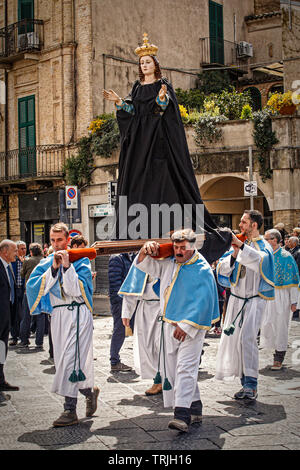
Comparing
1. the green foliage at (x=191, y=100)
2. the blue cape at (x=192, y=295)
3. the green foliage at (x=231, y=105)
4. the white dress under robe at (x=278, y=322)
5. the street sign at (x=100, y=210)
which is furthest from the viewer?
the green foliage at (x=191, y=100)

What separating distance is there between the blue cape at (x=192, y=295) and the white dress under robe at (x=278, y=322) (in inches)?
125

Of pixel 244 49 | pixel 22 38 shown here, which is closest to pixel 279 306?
pixel 22 38

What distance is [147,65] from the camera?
672 cm

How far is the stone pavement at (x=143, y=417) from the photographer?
17.6 ft

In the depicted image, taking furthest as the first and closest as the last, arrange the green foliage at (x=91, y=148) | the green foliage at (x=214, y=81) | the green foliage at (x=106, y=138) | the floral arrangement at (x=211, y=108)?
the green foliage at (x=214, y=81) → the green foliage at (x=91, y=148) → the green foliage at (x=106, y=138) → the floral arrangement at (x=211, y=108)

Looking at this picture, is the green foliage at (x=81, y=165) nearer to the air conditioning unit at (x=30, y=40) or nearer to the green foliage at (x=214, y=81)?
the air conditioning unit at (x=30, y=40)

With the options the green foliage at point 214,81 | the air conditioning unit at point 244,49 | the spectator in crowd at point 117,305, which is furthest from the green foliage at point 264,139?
the spectator in crowd at point 117,305

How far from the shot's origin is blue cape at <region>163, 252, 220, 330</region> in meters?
5.88

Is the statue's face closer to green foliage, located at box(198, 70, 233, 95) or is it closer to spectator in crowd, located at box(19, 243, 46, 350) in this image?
spectator in crowd, located at box(19, 243, 46, 350)

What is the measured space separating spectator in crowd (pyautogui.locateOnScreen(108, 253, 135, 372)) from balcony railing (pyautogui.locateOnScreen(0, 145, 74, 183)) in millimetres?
14222

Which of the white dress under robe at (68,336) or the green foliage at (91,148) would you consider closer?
the white dress under robe at (68,336)

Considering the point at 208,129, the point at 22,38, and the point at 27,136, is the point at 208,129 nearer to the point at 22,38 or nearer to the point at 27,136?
the point at 27,136

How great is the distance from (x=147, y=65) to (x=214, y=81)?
18599 millimetres
